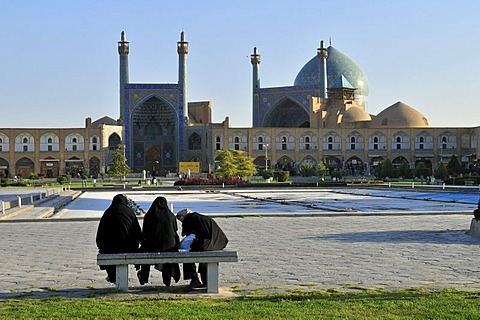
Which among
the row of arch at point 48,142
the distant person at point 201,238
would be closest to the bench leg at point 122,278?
the distant person at point 201,238

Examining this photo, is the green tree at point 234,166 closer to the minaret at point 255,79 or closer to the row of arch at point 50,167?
the row of arch at point 50,167

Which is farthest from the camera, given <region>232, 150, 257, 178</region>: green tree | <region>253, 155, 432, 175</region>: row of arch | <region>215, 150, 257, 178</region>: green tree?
<region>253, 155, 432, 175</region>: row of arch

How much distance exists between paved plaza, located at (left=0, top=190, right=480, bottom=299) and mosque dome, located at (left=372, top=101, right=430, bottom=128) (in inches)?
1628

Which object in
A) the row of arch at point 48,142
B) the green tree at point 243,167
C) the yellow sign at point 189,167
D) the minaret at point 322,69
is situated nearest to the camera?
the green tree at point 243,167

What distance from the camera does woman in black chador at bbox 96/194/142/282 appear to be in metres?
5.29

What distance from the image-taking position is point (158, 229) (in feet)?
17.4

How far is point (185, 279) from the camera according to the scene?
210 inches

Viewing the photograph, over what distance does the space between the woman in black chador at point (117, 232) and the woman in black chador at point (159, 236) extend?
0.09 metres

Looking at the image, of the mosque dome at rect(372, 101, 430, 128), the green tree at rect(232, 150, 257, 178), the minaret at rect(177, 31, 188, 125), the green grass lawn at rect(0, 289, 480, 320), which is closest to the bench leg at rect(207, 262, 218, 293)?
the green grass lawn at rect(0, 289, 480, 320)

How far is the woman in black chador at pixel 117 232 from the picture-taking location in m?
5.29

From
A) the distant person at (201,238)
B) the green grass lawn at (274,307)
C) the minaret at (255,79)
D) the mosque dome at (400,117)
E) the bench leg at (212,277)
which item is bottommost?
the green grass lawn at (274,307)

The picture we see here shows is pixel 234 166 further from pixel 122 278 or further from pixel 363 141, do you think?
pixel 122 278

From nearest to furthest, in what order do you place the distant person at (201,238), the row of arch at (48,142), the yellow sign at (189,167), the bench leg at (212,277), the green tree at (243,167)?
1. the bench leg at (212,277)
2. the distant person at (201,238)
3. the green tree at (243,167)
4. the yellow sign at (189,167)
5. the row of arch at (48,142)

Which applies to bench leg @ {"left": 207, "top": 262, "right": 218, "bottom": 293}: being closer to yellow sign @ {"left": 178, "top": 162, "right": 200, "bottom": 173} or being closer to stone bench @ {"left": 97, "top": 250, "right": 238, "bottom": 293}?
stone bench @ {"left": 97, "top": 250, "right": 238, "bottom": 293}
